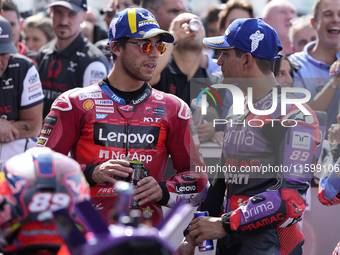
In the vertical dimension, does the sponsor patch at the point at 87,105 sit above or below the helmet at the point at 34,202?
below

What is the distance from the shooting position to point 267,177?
386 cm

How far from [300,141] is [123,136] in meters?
1.17

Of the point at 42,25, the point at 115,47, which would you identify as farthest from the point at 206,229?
the point at 42,25

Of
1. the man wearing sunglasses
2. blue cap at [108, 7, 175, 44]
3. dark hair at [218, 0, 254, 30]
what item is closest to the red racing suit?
the man wearing sunglasses

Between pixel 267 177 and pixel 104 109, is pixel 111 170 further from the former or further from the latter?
pixel 267 177

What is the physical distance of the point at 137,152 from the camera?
411 cm

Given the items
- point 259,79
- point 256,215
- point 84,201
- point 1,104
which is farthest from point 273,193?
point 1,104

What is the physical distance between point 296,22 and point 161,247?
624 cm

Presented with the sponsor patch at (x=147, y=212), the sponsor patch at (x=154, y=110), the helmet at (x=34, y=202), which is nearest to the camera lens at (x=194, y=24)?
the sponsor patch at (x=154, y=110)

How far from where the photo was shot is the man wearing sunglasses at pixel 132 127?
13.4ft

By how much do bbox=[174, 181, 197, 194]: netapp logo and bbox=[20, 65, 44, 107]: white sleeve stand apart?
2149 millimetres

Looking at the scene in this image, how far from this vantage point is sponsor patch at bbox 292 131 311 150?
3674mm

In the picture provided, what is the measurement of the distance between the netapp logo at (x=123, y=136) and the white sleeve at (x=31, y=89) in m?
1.82

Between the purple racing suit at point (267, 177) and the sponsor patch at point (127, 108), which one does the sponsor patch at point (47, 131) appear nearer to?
the sponsor patch at point (127, 108)
